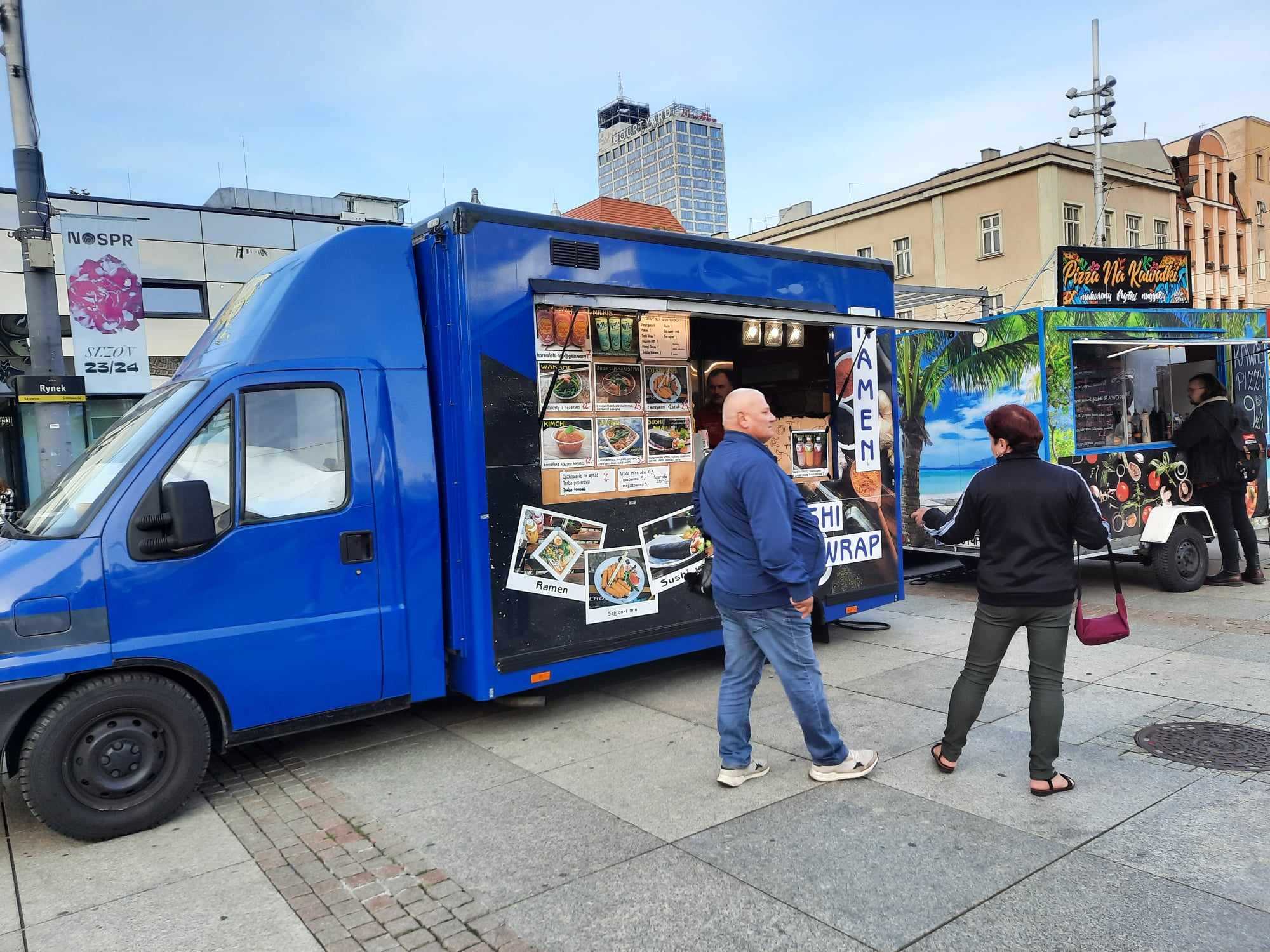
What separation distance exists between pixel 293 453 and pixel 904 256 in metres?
32.2

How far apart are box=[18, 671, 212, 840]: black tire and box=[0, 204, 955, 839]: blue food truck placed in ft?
0.03

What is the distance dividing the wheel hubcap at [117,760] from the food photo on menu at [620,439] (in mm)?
2795

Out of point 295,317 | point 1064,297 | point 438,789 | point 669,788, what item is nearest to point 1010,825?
point 669,788

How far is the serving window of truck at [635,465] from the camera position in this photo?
5.17m

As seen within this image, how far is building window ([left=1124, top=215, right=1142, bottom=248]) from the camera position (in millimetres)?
33469

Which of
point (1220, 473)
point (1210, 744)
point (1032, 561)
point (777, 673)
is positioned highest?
point (1032, 561)

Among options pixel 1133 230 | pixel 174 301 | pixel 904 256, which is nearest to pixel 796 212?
pixel 904 256

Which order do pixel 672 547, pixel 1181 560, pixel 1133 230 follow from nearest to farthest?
pixel 672 547
pixel 1181 560
pixel 1133 230

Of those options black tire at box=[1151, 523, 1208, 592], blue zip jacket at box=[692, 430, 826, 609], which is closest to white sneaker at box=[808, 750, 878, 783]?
blue zip jacket at box=[692, 430, 826, 609]

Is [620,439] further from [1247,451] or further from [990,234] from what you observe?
[990,234]

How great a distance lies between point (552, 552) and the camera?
17.3 ft

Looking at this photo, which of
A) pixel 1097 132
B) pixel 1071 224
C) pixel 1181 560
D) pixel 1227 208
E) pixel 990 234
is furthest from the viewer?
pixel 1227 208

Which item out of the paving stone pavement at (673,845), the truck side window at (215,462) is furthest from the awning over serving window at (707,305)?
the paving stone pavement at (673,845)

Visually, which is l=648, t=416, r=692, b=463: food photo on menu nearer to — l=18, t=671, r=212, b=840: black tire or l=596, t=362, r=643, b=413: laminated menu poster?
l=596, t=362, r=643, b=413: laminated menu poster
